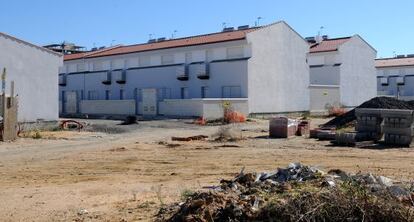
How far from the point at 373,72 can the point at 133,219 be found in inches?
2240

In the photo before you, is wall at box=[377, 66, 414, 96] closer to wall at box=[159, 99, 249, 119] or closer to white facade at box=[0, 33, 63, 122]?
wall at box=[159, 99, 249, 119]

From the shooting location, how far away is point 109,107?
4947 centimetres

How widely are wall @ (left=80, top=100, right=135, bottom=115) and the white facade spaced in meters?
17.0

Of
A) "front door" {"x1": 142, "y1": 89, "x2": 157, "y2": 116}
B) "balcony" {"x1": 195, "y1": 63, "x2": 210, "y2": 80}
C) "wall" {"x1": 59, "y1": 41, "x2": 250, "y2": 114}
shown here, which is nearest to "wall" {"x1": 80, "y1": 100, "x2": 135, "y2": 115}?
"wall" {"x1": 59, "y1": 41, "x2": 250, "y2": 114}

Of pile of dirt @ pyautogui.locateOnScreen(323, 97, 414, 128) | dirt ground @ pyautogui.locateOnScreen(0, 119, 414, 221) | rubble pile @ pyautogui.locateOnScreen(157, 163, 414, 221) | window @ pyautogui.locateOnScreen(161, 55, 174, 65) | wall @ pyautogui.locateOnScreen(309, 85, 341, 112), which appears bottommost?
dirt ground @ pyautogui.locateOnScreen(0, 119, 414, 221)

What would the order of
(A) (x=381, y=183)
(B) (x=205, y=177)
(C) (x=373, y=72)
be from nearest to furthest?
(A) (x=381, y=183) → (B) (x=205, y=177) → (C) (x=373, y=72)

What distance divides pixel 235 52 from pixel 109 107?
1350 cm

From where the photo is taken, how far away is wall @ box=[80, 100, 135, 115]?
48188mm

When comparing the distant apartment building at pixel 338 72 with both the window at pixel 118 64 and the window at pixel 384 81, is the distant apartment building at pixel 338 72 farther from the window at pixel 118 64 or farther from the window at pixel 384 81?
the window at pixel 118 64

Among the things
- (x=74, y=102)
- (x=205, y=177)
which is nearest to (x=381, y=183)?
(x=205, y=177)

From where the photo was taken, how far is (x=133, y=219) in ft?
26.3

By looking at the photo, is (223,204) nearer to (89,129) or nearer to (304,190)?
(304,190)

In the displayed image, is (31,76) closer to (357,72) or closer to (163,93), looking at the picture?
(163,93)

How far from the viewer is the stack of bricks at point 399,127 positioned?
65.5 ft
